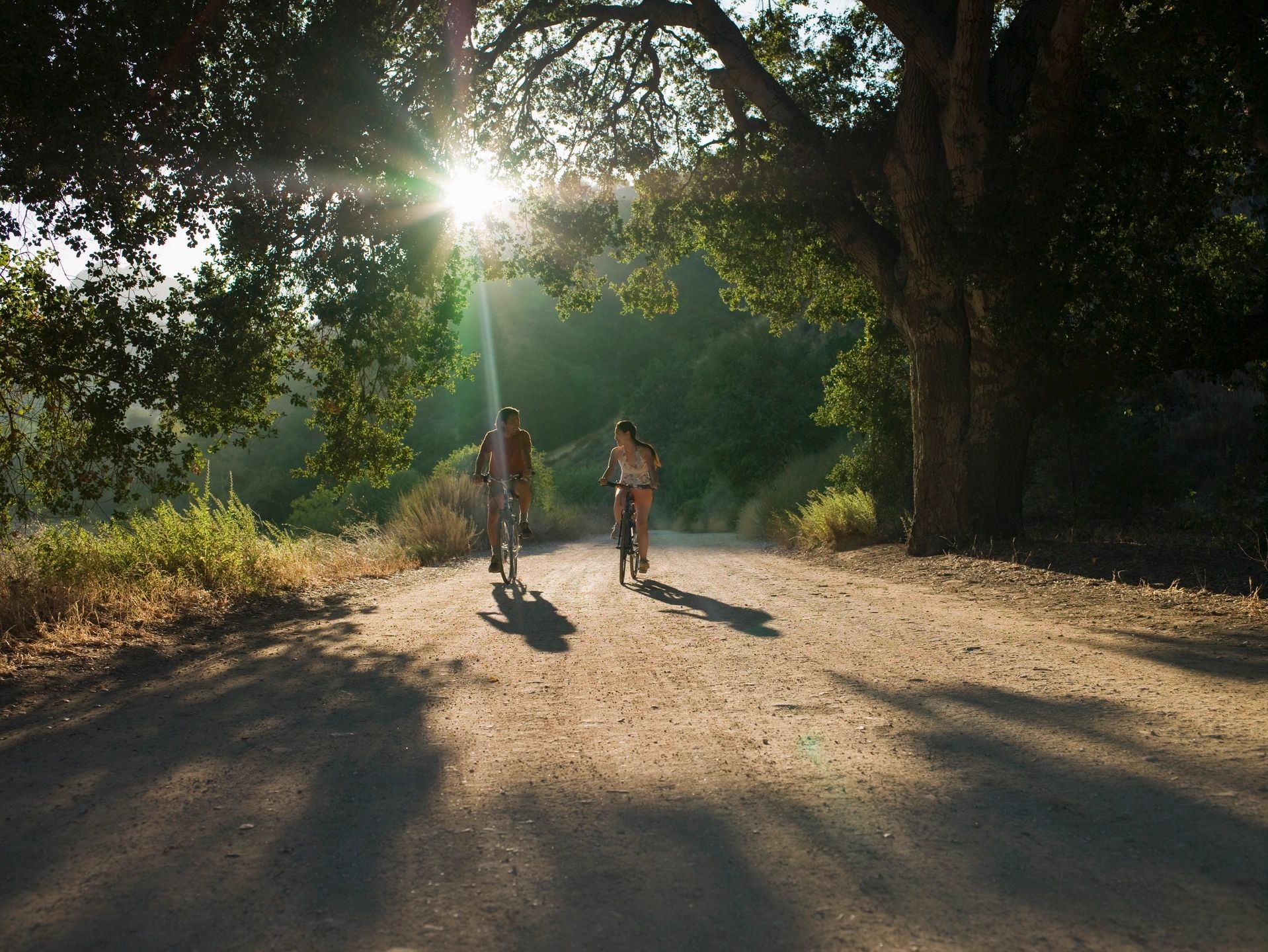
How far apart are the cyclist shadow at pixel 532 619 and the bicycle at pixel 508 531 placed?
844 mm

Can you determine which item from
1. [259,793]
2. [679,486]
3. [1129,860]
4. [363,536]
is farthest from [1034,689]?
[679,486]

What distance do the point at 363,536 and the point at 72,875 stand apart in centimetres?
1524

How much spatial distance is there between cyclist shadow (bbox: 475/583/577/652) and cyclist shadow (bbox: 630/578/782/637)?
114 cm

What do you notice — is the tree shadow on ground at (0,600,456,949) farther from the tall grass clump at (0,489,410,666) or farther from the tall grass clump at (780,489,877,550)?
the tall grass clump at (780,489,877,550)

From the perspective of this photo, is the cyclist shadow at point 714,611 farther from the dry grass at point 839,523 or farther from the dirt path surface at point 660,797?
the dry grass at point 839,523

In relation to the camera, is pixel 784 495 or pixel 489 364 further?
pixel 489 364

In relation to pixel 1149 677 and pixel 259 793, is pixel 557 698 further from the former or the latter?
pixel 1149 677

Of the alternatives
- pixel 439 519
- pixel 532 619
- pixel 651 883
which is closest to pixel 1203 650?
pixel 651 883

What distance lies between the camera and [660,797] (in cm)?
386

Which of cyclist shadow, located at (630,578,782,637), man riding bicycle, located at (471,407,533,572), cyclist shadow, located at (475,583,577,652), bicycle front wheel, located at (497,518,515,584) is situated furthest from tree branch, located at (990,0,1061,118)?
cyclist shadow, located at (475,583,577,652)

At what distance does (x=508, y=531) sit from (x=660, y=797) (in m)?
8.98

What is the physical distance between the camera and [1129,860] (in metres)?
3.10

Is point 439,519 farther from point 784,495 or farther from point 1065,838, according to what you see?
point 1065,838

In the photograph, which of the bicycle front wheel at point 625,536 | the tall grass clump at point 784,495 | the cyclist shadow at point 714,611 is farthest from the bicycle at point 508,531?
the tall grass clump at point 784,495
